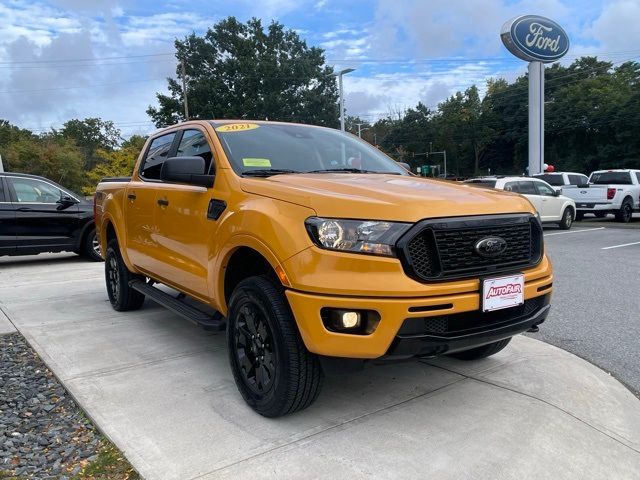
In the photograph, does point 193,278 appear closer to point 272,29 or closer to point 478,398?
point 478,398

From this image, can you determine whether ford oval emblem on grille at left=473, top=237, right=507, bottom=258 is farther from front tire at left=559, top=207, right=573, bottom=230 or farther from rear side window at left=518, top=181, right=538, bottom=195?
front tire at left=559, top=207, right=573, bottom=230

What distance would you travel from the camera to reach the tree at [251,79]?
50031 millimetres

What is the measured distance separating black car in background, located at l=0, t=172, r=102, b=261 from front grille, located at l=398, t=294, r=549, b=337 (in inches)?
346

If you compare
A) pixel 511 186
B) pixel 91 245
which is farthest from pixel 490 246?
pixel 511 186

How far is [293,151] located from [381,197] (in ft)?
4.47

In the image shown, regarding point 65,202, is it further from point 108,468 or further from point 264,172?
point 108,468

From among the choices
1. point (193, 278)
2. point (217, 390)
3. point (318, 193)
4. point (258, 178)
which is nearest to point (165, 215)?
point (193, 278)

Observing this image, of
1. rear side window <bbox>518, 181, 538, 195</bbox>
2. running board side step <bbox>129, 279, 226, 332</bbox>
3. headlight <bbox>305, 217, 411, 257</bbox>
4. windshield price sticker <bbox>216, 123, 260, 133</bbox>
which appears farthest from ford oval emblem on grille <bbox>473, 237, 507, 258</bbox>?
rear side window <bbox>518, 181, 538, 195</bbox>

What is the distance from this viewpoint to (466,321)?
2906mm

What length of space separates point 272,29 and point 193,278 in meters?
54.4

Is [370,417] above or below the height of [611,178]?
below

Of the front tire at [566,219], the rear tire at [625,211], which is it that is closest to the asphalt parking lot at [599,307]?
the front tire at [566,219]

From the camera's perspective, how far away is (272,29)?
5375 cm

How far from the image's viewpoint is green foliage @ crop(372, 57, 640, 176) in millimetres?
48406
